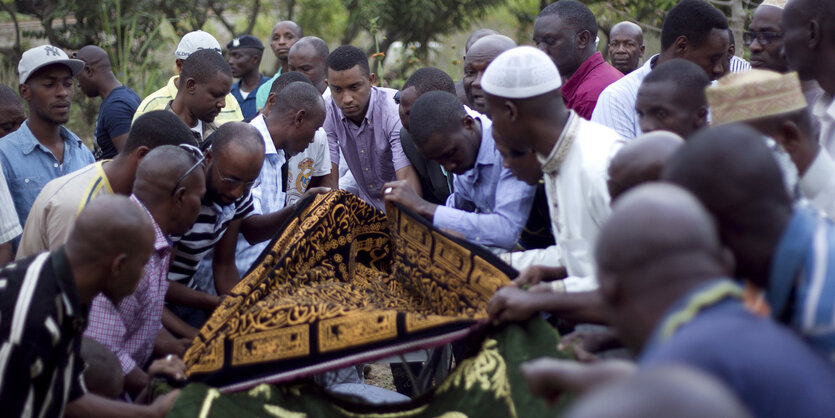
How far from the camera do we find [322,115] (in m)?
5.63

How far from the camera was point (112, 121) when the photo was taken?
641 centimetres

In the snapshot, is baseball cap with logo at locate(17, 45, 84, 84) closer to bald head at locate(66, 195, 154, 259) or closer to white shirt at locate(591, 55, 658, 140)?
bald head at locate(66, 195, 154, 259)

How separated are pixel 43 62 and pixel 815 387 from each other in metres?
5.38

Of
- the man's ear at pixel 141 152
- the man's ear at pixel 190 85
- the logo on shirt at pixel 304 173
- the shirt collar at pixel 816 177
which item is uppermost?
the man's ear at pixel 190 85

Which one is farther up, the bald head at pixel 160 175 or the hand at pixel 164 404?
the bald head at pixel 160 175

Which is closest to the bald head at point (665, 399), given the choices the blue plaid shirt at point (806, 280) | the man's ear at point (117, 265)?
the blue plaid shirt at point (806, 280)

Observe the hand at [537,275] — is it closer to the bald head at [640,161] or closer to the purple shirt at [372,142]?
the bald head at [640,161]

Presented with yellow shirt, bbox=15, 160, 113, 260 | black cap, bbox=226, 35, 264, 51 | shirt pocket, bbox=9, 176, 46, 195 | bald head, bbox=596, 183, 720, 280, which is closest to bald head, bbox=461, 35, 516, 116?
yellow shirt, bbox=15, 160, 113, 260

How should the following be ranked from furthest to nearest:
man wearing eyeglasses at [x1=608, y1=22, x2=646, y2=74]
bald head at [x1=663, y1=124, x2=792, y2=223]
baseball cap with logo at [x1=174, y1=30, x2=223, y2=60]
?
1. man wearing eyeglasses at [x1=608, y1=22, x2=646, y2=74]
2. baseball cap with logo at [x1=174, y1=30, x2=223, y2=60]
3. bald head at [x1=663, y1=124, x2=792, y2=223]

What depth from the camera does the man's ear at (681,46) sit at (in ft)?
17.0

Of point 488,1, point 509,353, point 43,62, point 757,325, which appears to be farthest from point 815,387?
point 488,1

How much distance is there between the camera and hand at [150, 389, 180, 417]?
3.49m

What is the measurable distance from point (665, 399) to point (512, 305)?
2.08 m

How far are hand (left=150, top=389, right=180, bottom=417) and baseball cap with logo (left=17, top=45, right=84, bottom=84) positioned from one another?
10.2 ft
